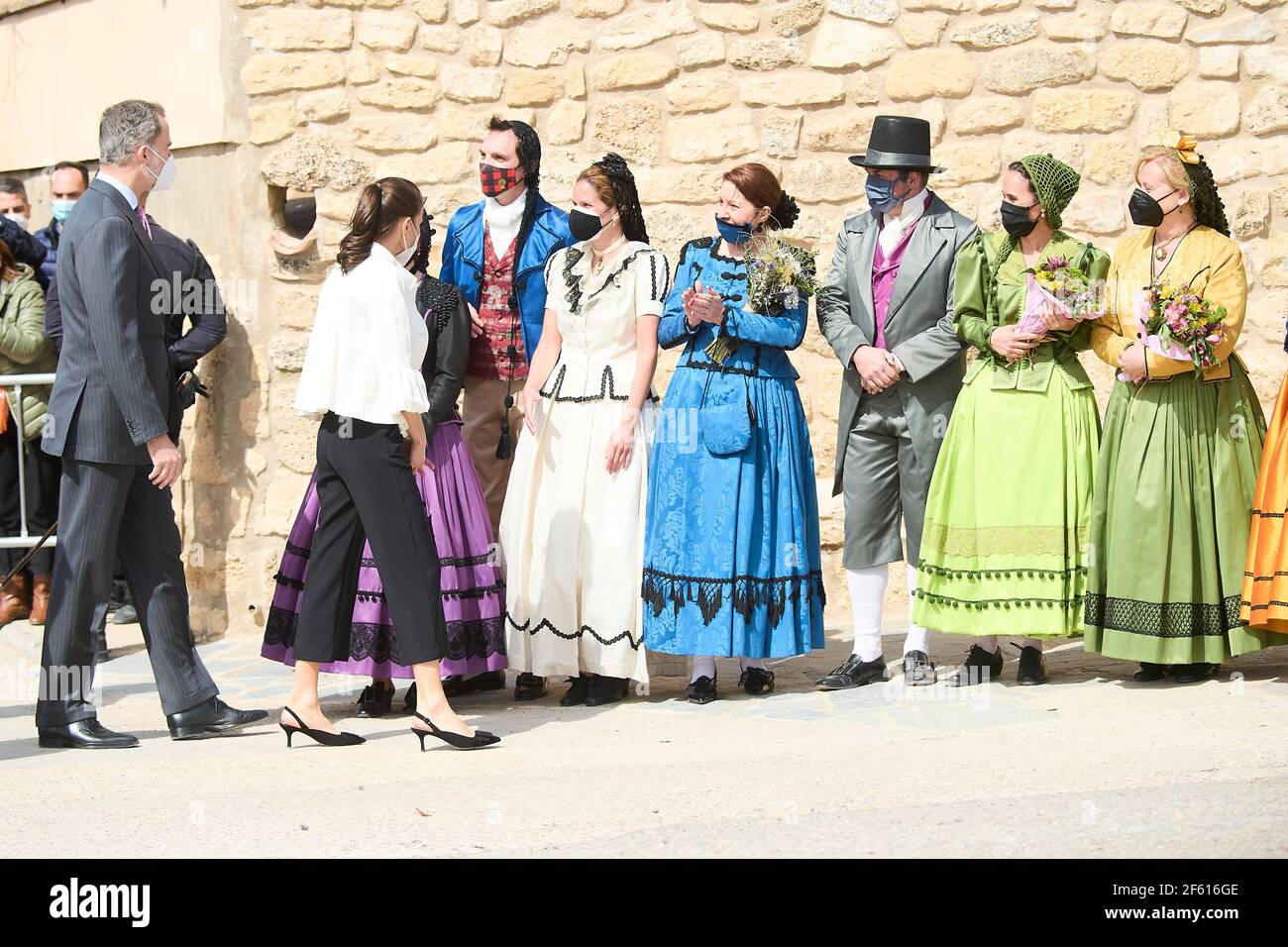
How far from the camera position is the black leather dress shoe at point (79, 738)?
5188mm

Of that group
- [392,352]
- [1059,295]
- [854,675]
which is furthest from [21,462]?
[1059,295]

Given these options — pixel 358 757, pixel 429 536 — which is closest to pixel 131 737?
pixel 358 757

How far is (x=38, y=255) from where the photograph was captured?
7.75 m

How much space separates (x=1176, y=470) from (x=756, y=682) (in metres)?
1.63

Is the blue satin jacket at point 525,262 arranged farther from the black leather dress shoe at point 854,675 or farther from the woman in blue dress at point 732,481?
the black leather dress shoe at point 854,675

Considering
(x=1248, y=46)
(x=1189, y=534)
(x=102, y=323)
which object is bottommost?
(x=1189, y=534)

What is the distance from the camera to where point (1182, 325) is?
5402 mm

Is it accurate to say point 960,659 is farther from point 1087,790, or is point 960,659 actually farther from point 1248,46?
point 1248,46

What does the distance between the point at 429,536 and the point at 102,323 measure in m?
1.23

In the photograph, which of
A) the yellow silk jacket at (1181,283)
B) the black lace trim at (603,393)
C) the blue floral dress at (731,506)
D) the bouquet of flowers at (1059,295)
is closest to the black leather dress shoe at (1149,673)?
the yellow silk jacket at (1181,283)

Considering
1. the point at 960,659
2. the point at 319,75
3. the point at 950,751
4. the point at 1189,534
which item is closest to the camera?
the point at 950,751

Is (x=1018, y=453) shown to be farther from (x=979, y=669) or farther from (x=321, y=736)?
(x=321, y=736)

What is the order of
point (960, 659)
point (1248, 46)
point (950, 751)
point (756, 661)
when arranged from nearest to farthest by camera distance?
point (950, 751)
point (756, 661)
point (960, 659)
point (1248, 46)

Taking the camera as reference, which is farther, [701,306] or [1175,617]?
[701,306]
